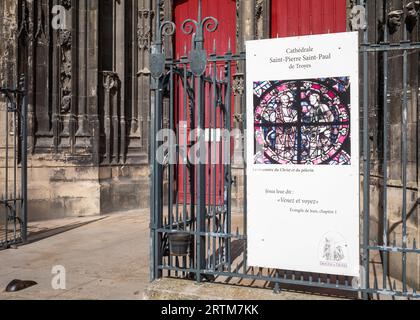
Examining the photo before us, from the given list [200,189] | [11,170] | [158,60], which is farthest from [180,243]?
[11,170]

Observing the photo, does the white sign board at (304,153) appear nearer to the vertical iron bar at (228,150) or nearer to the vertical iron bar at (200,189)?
the vertical iron bar at (228,150)

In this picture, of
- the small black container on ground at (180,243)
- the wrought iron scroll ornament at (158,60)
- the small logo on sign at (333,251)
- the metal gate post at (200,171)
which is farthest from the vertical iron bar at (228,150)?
the small logo on sign at (333,251)

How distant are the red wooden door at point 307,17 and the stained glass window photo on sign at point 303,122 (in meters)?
6.90

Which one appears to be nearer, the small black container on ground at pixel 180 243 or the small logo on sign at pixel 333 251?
the small logo on sign at pixel 333 251

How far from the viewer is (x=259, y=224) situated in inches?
162

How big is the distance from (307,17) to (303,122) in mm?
7553

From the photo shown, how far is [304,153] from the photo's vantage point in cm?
391

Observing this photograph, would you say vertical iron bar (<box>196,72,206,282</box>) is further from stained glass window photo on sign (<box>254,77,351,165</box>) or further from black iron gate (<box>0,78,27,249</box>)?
black iron gate (<box>0,78,27,249</box>)

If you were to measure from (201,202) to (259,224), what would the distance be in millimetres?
617

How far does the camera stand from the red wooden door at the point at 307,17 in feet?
34.2

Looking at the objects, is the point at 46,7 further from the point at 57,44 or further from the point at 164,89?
the point at 164,89
